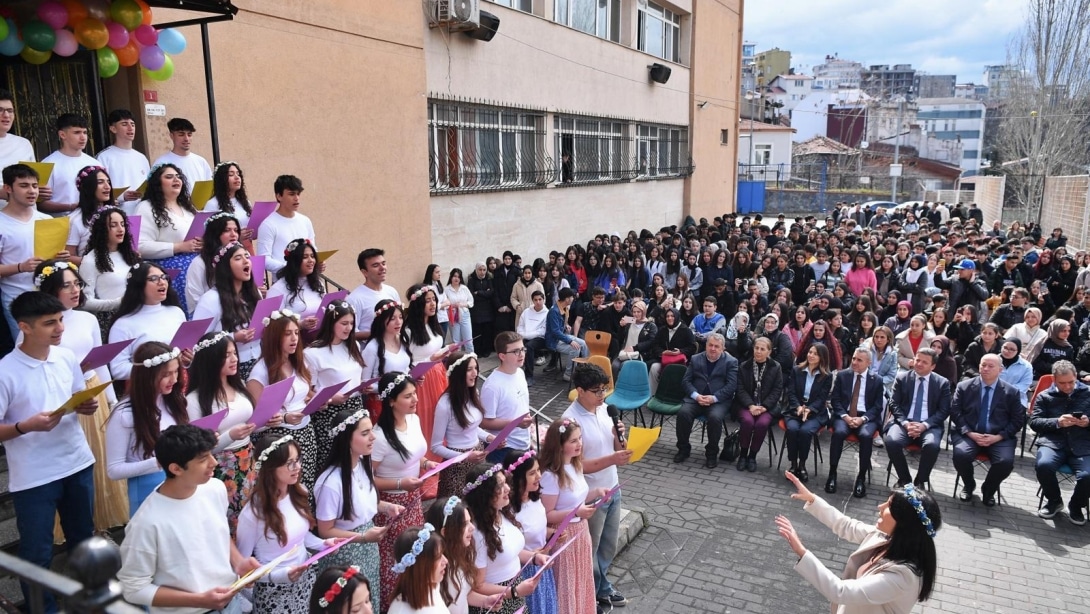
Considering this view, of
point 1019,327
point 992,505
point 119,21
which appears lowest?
point 992,505

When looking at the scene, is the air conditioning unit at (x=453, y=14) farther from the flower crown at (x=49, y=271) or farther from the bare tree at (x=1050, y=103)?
the bare tree at (x=1050, y=103)

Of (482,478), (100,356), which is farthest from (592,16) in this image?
(100,356)

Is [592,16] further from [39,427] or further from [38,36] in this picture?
[39,427]

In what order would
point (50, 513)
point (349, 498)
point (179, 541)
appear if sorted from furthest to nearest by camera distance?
point (349, 498) < point (50, 513) < point (179, 541)

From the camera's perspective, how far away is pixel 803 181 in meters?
46.4

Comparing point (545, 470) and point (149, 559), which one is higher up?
point (149, 559)

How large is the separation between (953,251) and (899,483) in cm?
757

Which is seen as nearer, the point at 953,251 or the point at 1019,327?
the point at 1019,327

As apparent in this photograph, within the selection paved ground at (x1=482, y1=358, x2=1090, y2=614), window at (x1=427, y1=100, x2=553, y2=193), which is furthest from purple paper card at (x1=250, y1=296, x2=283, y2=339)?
window at (x1=427, y1=100, x2=553, y2=193)

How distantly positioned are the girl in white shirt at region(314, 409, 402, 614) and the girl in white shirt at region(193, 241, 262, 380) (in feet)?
4.45

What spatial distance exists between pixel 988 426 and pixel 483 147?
8827 mm

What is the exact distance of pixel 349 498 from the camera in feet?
13.1

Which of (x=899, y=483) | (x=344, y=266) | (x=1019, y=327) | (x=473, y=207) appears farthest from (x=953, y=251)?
(x=344, y=266)

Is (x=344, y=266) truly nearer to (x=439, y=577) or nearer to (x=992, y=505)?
(x=439, y=577)
